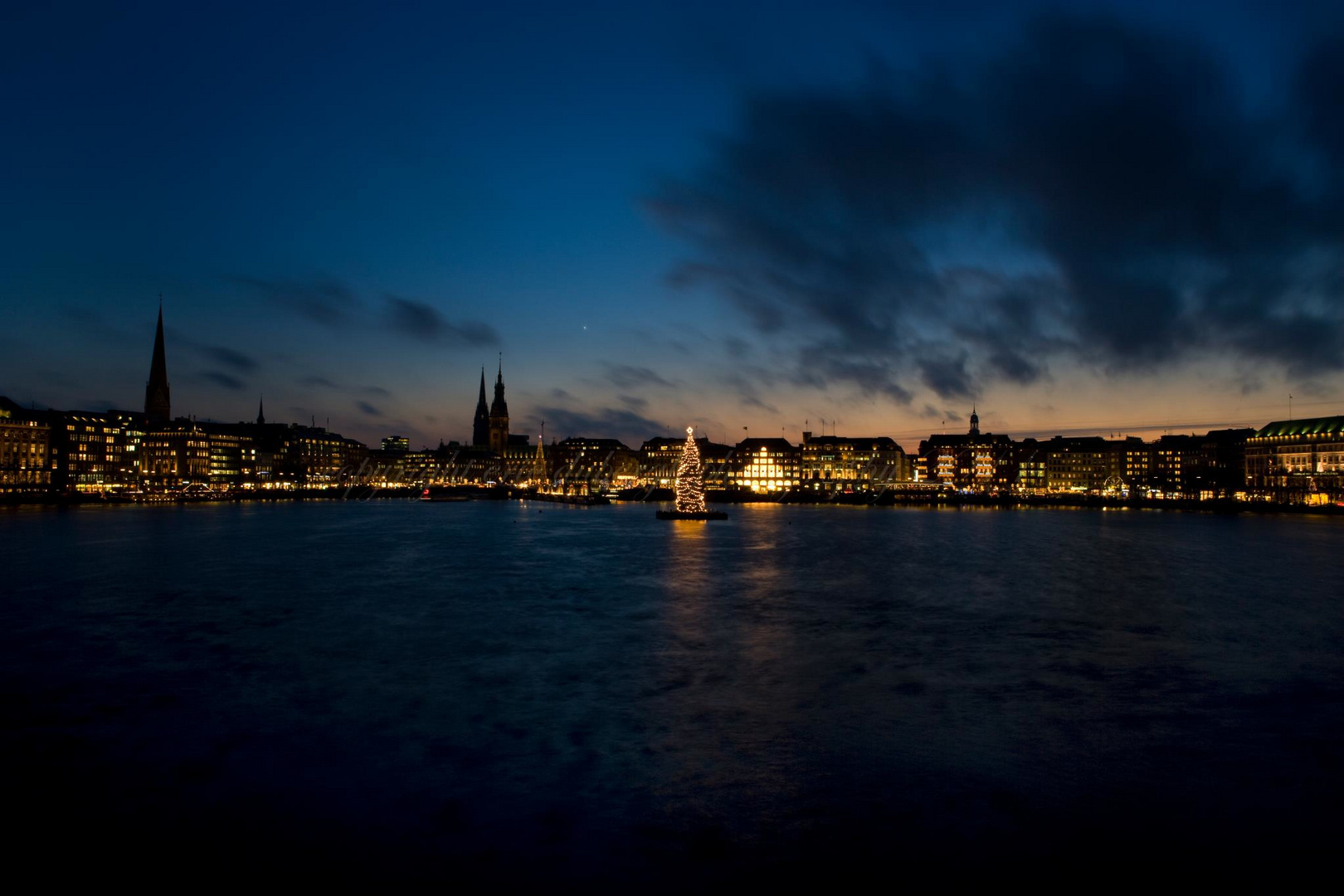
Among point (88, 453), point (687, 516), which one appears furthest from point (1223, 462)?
point (88, 453)

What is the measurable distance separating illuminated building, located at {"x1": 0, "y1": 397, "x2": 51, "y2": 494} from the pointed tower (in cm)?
3794

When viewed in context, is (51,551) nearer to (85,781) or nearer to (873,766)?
(85,781)

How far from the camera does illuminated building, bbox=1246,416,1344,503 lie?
124375 mm

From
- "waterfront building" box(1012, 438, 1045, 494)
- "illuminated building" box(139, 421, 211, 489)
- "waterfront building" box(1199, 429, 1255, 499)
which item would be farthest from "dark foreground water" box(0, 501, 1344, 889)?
"waterfront building" box(1012, 438, 1045, 494)

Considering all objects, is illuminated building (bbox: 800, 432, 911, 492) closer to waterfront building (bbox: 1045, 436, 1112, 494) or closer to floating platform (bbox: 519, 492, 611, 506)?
waterfront building (bbox: 1045, 436, 1112, 494)

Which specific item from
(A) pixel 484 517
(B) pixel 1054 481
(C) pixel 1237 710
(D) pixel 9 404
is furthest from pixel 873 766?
(B) pixel 1054 481

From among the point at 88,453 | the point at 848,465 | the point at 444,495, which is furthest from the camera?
the point at 848,465

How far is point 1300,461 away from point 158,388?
208m

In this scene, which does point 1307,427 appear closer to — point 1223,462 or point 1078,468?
point 1223,462

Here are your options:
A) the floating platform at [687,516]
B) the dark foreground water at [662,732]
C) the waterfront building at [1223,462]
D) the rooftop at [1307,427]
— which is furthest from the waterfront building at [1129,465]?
the dark foreground water at [662,732]

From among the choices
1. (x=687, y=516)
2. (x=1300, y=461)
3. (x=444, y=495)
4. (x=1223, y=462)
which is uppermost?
(x=1223, y=462)

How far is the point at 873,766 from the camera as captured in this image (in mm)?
10281

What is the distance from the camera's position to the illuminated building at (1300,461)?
4897 inches

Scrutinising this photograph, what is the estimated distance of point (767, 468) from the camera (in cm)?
18038
